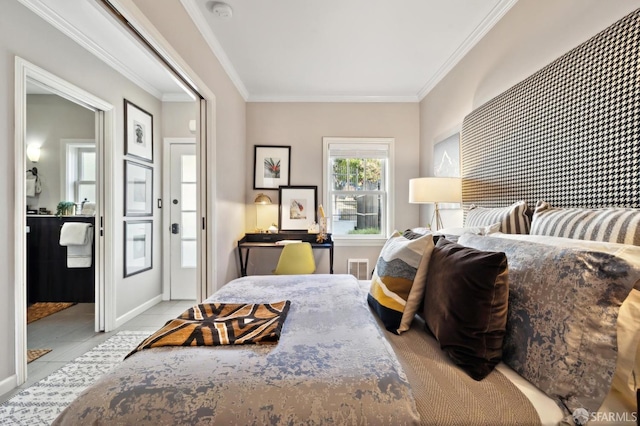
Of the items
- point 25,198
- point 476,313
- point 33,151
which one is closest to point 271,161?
point 25,198

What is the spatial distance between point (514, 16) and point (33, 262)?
5206 millimetres

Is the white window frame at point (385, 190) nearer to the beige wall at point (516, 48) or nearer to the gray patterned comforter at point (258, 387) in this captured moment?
the beige wall at point (516, 48)

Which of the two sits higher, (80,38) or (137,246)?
(80,38)

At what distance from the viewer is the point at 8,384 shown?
5.91ft

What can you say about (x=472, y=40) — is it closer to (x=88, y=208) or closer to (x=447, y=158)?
(x=447, y=158)

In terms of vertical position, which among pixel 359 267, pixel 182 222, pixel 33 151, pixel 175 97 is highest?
pixel 175 97

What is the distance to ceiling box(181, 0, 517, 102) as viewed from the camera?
7.09 ft

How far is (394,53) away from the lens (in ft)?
9.19

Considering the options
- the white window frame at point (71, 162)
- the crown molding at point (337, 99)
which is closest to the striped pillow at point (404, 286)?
the crown molding at point (337, 99)

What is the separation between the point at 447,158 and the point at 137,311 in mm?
3767

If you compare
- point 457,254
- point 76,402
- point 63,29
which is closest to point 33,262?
point 63,29

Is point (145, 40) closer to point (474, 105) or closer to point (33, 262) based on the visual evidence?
point (474, 105)

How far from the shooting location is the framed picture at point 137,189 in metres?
3.04

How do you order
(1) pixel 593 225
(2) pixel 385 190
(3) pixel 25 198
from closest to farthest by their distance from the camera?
(1) pixel 593 225, (3) pixel 25 198, (2) pixel 385 190
